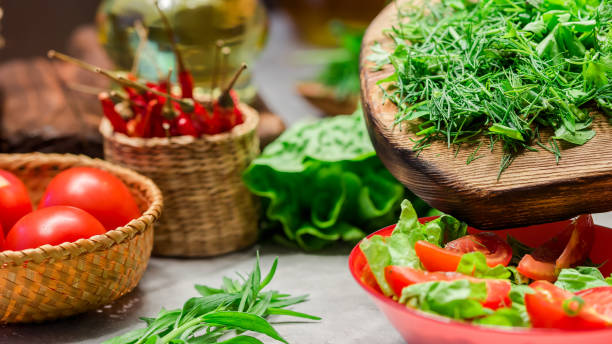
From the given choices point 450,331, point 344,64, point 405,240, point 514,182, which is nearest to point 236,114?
point 405,240

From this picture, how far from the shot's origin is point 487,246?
1106mm

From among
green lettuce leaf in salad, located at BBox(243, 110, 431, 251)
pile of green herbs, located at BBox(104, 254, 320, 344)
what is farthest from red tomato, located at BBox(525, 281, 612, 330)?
green lettuce leaf in salad, located at BBox(243, 110, 431, 251)

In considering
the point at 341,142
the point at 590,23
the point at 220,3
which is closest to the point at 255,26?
the point at 220,3

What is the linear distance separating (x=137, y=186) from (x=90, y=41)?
1420 mm

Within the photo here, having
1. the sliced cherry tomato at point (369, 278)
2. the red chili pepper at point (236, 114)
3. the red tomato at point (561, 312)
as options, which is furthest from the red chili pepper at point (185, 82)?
the red tomato at point (561, 312)

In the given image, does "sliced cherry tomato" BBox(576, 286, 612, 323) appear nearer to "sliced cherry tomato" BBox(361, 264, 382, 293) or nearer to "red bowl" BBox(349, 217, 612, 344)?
"red bowl" BBox(349, 217, 612, 344)

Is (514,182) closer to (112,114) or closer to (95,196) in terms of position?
(95,196)

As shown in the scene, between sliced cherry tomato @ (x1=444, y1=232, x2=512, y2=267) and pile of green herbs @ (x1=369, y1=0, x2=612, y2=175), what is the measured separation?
14cm

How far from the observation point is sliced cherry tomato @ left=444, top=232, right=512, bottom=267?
1.07 metres

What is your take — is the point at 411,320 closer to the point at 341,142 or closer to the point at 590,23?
the point at 590,23

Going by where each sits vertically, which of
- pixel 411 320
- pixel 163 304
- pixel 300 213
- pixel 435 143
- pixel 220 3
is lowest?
pixel 163 304

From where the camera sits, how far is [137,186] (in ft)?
5.00

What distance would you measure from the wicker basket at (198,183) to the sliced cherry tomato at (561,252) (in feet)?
2.51

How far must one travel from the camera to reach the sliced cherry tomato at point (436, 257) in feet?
3.35
